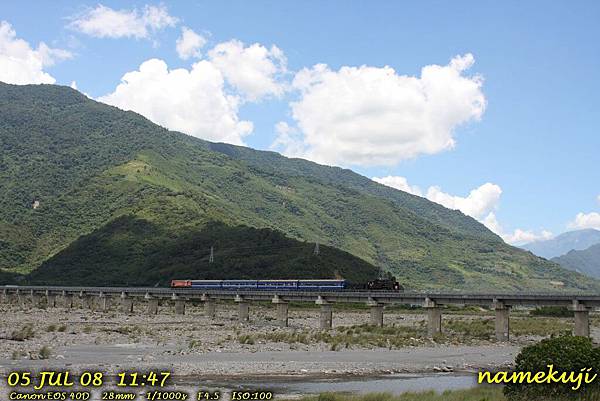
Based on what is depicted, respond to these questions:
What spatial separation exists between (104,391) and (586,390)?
17728 millimetres

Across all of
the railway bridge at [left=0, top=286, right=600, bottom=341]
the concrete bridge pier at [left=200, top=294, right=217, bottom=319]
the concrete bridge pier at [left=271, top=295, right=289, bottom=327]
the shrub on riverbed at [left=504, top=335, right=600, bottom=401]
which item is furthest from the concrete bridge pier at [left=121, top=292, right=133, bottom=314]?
the shrub on riverbed at [left=504, top=335, right=600, bottom=401]

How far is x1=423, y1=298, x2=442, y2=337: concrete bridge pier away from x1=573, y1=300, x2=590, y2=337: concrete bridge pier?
14391 mm

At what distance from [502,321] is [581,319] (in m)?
8.05

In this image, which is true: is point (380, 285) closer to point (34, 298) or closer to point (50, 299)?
point (50, 299)

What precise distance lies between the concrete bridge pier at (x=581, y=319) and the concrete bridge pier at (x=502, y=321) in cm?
705

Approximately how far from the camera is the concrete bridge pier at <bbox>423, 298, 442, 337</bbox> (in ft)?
234

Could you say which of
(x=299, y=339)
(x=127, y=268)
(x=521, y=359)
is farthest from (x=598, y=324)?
(x=127, y=268)

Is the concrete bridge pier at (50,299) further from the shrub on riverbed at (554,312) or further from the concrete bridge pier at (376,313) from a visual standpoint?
the shrub on riverbed at (554,312)

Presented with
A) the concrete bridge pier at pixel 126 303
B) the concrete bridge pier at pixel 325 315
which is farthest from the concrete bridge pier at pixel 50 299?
the concrete bridge pier at pixel 325 315

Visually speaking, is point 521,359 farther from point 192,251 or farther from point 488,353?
point 192,251

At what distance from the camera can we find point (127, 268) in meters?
179

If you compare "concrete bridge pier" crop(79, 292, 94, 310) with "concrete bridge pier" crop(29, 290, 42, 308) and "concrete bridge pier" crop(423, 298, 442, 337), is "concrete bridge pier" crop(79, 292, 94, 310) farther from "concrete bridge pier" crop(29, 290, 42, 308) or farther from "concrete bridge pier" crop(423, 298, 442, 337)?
"concrete bridge pier" crop(423, 298, 442, 337)

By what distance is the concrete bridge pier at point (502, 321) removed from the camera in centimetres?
6781

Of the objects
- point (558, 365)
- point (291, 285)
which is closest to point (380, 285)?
point (291, 285)
